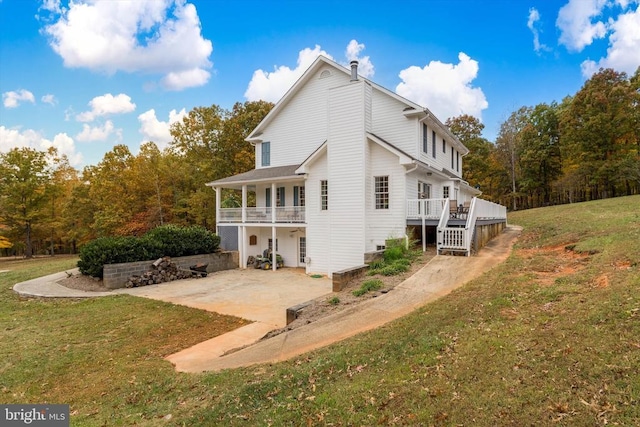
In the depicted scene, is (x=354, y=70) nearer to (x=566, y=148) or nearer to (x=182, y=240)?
(x=182, y=240)

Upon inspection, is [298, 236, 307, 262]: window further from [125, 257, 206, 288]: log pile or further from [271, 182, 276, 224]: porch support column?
[125, 257, 206, 288]: log pile

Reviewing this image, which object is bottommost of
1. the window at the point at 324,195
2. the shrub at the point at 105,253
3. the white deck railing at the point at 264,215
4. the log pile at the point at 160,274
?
the log pile at the point at 160,274

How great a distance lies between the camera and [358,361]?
16.1 feet

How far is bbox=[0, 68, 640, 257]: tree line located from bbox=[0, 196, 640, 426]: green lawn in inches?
916

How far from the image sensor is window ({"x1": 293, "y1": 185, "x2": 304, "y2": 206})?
1888 cm

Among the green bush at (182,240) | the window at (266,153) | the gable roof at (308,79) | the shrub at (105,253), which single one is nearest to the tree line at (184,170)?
the window at (266,153)

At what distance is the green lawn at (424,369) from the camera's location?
340 cm

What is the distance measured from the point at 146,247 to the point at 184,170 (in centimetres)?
1658

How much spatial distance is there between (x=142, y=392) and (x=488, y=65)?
27.5 m

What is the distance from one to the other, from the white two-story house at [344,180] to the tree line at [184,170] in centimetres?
936

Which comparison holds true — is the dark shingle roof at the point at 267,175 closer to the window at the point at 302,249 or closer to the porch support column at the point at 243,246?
the porch support column at the point at 243,246

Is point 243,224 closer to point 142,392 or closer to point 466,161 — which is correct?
point 142,392

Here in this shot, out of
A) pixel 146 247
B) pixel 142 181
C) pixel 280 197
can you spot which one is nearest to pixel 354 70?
pixel 280 197

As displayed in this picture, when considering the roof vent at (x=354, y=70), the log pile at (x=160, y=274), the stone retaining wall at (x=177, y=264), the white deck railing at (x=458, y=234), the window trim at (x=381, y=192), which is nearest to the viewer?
the white deck railing at (x=458, y=234)
